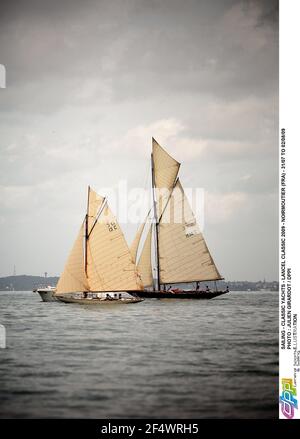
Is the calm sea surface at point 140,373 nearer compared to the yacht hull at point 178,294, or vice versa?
the calm sea surface at point 140,373

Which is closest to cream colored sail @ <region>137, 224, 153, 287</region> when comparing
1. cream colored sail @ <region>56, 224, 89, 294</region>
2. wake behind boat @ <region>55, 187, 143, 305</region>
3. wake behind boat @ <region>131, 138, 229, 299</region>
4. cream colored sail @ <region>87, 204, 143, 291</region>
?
wake behind boat @ <region>131, 138, 229, 299</region>

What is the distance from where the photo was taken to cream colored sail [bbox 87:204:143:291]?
28969 mm

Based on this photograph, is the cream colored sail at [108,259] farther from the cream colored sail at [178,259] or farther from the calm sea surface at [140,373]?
the calm sea surface at [140,373]

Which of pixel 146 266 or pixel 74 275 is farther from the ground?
pixel 146 266

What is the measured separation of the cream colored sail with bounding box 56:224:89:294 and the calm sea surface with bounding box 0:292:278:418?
33.0 feet

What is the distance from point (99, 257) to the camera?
1176 inches

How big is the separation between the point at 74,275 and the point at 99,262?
61.1 inches

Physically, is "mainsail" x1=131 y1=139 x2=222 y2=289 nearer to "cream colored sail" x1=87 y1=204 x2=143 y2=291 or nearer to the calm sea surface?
"cream colored sail" x1=87 y1=204 x2=143 y2=291

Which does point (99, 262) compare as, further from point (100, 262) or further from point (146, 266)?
point (146, 266)

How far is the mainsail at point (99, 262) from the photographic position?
28781 millimetres

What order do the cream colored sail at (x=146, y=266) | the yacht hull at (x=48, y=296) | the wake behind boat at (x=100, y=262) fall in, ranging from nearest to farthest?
1. the wake behind boat at (x=100, y=262)
2. the cream colored sail at (x=146, y=266)
3. the yacht hull at (x=48, y=296)

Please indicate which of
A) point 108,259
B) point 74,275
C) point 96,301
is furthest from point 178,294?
point 74,275

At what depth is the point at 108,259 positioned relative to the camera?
29.8 m

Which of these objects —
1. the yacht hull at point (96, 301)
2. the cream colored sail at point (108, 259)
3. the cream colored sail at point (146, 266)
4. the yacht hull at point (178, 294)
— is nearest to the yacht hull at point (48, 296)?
the yacht hull at point (96, 301)
